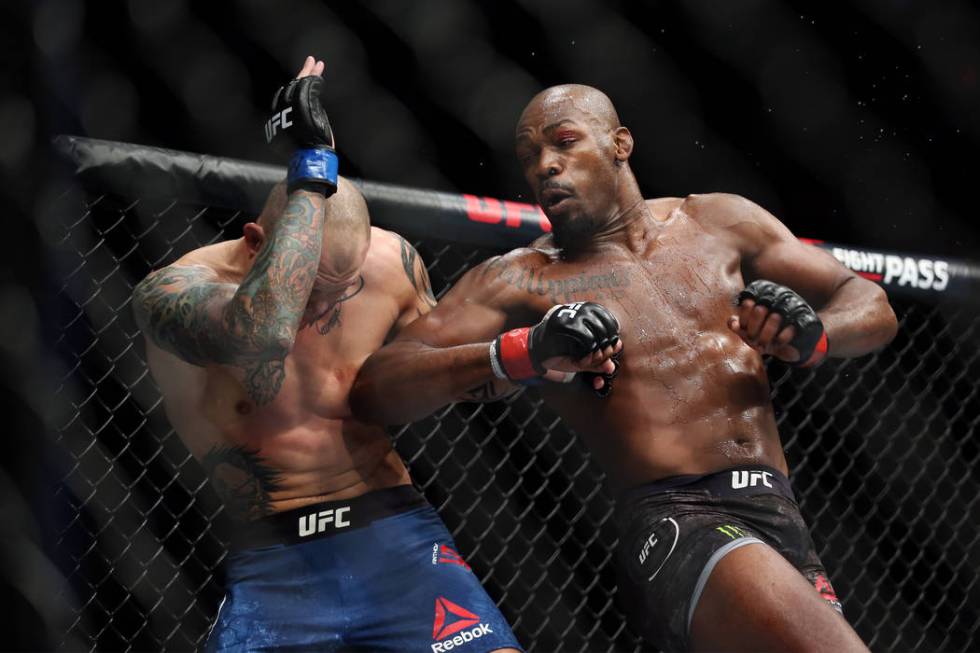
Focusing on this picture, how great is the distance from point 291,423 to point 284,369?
3.7 inches

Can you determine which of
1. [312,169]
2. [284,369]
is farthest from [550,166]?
[284,369]

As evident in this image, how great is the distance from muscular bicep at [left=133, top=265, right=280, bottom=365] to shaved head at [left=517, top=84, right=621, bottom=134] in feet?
2.36

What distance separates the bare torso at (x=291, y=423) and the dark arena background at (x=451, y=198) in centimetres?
22

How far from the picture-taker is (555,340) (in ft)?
5.23

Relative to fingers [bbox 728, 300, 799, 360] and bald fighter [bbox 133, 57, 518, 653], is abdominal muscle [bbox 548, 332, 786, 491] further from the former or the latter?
bald fighter [bbox 133, 57, 518, 653]

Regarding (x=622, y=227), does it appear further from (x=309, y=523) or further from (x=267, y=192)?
(x=309, y=523)

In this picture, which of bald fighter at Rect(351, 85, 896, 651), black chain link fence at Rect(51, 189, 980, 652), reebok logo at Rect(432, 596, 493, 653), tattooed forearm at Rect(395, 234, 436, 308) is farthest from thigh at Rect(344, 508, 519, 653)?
black chain link fence at Rect(51, 189, 980, 652)

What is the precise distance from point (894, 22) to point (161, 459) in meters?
2.18

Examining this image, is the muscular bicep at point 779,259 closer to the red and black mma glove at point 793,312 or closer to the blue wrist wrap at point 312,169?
the red and black mma glove at point 793,312

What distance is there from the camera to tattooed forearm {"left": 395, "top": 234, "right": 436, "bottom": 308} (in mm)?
1939

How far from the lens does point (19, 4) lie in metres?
1.50

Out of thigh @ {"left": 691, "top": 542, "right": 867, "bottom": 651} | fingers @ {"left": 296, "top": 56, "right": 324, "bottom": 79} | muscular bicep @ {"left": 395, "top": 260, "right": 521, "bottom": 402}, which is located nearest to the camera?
thigh @ {"left": 691, "top": 542, "right": 867, "bottom": 651}

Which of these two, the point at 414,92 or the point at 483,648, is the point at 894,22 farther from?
the point at 483,648

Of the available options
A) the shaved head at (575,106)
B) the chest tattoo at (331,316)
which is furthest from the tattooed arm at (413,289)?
the shaved head at (575,106)
